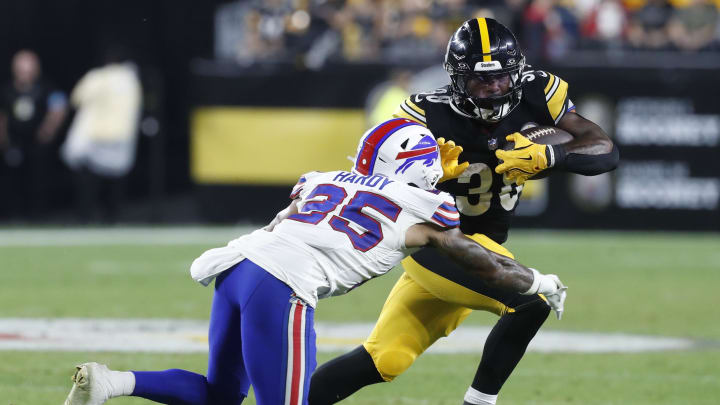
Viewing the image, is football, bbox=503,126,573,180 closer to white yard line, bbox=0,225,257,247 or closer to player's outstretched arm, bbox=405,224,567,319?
player's outstretched arm, bbox=405,224,567,319

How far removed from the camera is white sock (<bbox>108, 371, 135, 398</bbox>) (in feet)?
13.1

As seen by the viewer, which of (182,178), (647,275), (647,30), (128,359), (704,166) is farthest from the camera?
(182,178)

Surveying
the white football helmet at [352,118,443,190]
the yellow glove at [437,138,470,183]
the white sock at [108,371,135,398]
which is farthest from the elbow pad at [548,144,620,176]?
the white sock at [108,371,135,398]

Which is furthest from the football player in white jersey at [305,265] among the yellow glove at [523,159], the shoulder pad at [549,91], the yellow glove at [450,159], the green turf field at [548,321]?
the green turf field at [548,321]

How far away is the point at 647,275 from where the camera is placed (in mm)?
10461

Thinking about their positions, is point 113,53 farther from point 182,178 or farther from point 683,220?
point 683,220

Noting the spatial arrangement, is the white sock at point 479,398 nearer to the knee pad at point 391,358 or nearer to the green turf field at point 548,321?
the knee pad at point 391,358

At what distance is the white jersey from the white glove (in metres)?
0.41

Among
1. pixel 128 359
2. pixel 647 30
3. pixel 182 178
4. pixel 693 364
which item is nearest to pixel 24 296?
pixel 128 359

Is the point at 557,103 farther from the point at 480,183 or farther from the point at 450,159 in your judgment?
the point at 450,159

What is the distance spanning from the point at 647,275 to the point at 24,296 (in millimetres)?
4935

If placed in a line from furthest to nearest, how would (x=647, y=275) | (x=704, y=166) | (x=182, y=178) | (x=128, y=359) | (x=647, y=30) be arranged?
(x=182, y=178)
(x=647, y=30)
(x=704, y=166)
(x=647, y=275)
(x=128, y=359)

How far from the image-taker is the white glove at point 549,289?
171 inches

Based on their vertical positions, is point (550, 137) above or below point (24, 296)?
above
